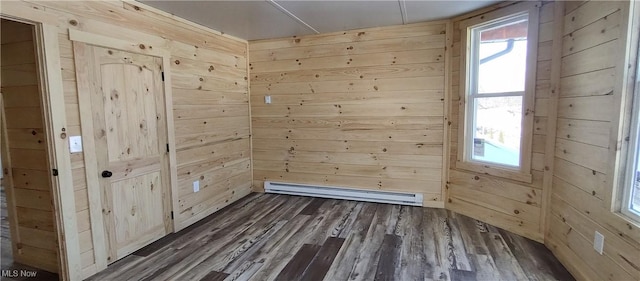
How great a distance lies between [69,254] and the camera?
224 centimetres

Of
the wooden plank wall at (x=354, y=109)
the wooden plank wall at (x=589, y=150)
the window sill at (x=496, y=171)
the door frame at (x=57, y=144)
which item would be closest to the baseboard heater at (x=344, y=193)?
the wooden plank wall at (x=354, y=109)

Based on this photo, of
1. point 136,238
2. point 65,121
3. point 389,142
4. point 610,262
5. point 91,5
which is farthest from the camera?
point 389,142

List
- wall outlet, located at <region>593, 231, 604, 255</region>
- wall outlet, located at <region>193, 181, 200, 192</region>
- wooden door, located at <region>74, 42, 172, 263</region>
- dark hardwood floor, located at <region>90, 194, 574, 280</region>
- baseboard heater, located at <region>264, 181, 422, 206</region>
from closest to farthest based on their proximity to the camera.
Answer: wall outlet, located at <region>593, 231, 604, 255</region> < dark hardwood floor, located at <region>90, 194, 574, 280</region> < wooden door, located at <region>74, 42, 172, 263</region> < wall outlet, located at <region>193, 181, 200, 192</region> < baseboard heater, located at <region>264, 181, 422, 206</region>

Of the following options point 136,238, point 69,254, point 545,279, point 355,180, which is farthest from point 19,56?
point 545,279

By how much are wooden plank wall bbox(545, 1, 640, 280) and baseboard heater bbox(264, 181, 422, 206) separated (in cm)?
152

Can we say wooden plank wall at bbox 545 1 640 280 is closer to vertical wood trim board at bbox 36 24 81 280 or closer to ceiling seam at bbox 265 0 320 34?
ceiling seam at bbox 265 0 320 34

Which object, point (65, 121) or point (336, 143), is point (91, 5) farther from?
point (336, 143)

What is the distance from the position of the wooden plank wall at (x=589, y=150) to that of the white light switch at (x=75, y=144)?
3.64 m

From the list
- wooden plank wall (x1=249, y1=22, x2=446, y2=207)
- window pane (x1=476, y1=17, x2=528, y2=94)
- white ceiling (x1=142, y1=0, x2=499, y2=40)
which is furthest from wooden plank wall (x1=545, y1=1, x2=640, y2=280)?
wooden plank wall (x1=249, y1=22, x2=446, y2=207)

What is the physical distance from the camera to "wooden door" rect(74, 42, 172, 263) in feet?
8.03

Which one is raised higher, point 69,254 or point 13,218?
point 13,218

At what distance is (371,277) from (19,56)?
3064 millimetres

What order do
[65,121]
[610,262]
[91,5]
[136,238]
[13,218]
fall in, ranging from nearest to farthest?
[610,262]
[65,121]
[91,5]
[13,218]
[136,238]

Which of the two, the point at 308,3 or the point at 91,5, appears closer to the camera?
the point at 91,5
